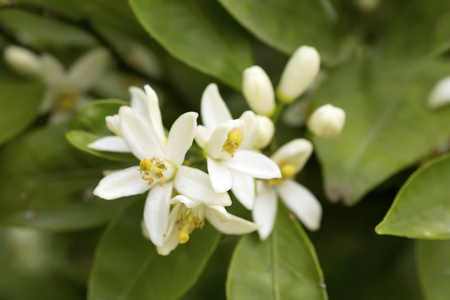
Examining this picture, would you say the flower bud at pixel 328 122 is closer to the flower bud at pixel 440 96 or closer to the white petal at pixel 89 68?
the flower bud at pixel 440 96

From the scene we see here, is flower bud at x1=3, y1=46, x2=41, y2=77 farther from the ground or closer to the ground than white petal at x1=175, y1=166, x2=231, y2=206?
closer to the ground

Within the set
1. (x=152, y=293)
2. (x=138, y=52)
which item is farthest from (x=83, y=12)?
(x=152, y=293)

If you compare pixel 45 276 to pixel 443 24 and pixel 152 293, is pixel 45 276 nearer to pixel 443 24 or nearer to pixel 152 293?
pixel 152 293

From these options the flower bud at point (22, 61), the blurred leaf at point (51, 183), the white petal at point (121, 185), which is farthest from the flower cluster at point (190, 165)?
the flower bud at point (22, 61)

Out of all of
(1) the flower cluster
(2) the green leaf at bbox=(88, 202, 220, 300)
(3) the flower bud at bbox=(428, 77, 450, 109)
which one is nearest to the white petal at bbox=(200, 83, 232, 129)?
(1) the flower cluster

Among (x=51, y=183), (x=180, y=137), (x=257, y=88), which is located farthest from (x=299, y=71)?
(x=51, y=183)

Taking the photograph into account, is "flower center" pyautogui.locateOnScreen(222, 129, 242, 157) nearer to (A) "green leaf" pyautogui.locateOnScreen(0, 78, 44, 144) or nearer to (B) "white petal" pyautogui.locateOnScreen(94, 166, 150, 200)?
Answer: (B) "white petal" pyautogui.locateOnScreen(94, 166, 150, 200)

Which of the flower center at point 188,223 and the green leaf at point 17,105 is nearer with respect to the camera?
the flower center at point 188,223
